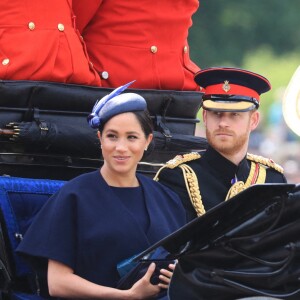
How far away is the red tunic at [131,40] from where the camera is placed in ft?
20.0

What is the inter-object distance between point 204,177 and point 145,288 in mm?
1023

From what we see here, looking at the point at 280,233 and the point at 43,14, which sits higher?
the point at 43,14

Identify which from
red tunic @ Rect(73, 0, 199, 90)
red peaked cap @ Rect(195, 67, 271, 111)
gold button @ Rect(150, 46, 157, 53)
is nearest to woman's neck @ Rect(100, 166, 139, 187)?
red peaked cap @ Rect(195, 67, 271, 111)

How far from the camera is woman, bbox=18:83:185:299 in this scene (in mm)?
4852

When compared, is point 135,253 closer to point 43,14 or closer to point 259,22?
point 43,14

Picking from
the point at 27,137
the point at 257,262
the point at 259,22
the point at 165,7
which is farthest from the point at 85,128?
the point at 259,22

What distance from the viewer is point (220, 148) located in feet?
18.3

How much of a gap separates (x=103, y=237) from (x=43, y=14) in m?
1.35

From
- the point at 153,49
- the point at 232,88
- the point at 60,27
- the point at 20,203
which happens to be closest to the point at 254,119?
the point at 232,88

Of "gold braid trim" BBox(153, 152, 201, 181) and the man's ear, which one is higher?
the man's ear

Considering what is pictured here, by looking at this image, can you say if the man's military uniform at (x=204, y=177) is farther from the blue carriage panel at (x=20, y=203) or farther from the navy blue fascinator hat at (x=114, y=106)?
the navy blue fascinator hat at (x=114, y=106)

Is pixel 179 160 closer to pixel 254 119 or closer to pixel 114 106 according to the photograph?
pixel 254 119

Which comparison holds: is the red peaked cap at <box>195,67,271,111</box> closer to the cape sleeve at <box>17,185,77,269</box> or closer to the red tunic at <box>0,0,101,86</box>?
the red tunic at <box>0,0,101,86</box>

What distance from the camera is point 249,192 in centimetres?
437
